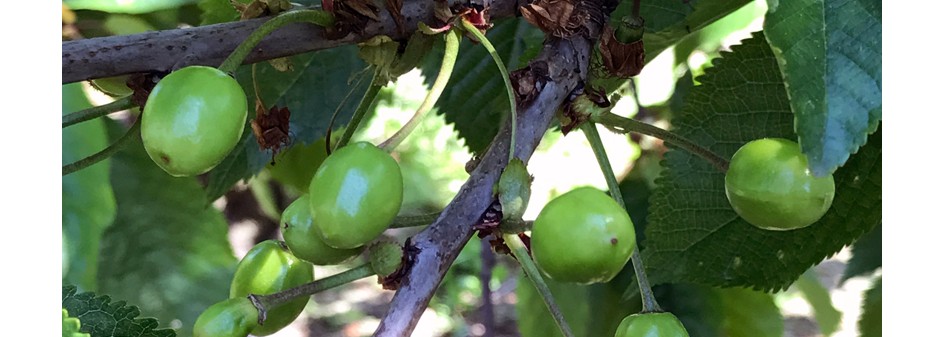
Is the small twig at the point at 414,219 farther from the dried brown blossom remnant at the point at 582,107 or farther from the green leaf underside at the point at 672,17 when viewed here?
the green leaf underside at the point at 672,17

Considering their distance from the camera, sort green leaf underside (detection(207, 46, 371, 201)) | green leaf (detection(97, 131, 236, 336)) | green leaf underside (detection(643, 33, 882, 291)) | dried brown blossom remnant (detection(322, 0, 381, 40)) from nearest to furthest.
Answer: dried brown blossom remnant (detection(322, 0, 381, 40)) < green leaf underside (detection(643, 33, 882, 291)) < green leaf underside (detection(207, 46, 371, 201)) < green leaf (detection(97, 131, 236, 336))

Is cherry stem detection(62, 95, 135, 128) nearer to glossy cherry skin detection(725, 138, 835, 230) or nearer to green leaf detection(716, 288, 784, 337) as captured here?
glossy cherry skin detection(725, 138, 835, 230)

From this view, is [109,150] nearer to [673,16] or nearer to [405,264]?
[405,264]

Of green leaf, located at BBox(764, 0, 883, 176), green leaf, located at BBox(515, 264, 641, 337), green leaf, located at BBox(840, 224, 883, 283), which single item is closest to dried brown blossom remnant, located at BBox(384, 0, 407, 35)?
green leaf, located at BBox(764, 0, 883, 176)

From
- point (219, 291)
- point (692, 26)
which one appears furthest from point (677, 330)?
point (219, 291)

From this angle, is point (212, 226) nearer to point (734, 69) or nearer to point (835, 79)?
point (734, 69)

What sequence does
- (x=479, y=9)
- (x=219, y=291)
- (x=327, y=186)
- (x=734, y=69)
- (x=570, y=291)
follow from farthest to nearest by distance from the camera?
(x=219, y=291)
(x=570, y=291)
(x=734, y=69)
(x=479, y=9)
(x=327, y=186)

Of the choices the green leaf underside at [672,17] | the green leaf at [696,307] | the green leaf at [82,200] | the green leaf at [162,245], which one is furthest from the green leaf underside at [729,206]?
the green leaf at [162,245]
